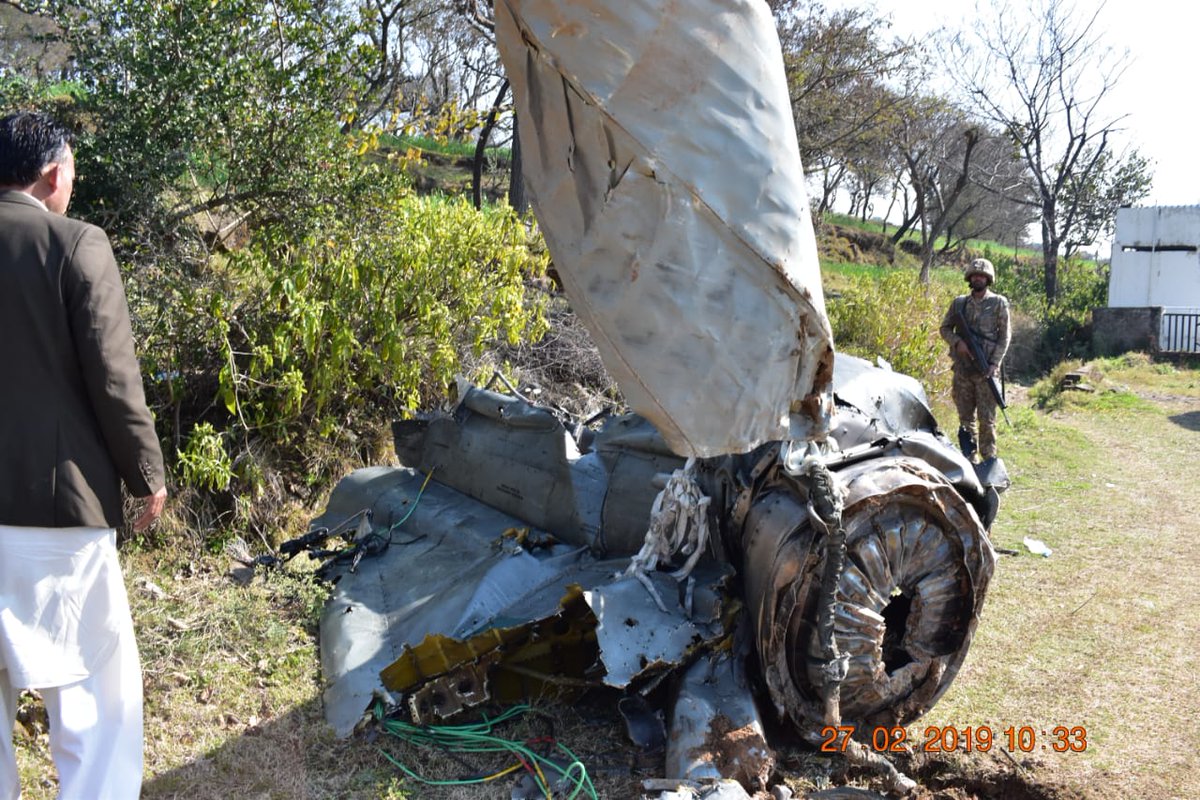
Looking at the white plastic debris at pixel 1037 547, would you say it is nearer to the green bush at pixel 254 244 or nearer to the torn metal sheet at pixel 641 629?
the torn metal sheet at pixel 641 629

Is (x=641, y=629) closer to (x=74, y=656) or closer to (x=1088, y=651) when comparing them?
(x=74, y=656)

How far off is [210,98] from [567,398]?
3852 millimetres

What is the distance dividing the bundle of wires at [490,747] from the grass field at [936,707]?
2.1 inches

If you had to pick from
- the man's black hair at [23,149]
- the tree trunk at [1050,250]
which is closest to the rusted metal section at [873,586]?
the man's black hair at [23,149]

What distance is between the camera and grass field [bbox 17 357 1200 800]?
354 centimetres

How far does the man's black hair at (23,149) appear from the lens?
2.72 meters

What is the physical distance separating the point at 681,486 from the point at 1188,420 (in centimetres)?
1071

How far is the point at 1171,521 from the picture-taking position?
286 inches

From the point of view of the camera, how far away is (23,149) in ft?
8.95

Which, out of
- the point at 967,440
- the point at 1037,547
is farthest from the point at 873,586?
the point at 967,440

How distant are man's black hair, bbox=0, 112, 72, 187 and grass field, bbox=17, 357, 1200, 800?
2.15 m

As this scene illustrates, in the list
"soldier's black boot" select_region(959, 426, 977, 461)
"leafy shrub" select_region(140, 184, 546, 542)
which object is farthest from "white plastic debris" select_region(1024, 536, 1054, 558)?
"leafy shrub" select_region(140, 184, 546, 542)

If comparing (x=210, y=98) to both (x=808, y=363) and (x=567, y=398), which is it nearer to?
(x=567, y=398)

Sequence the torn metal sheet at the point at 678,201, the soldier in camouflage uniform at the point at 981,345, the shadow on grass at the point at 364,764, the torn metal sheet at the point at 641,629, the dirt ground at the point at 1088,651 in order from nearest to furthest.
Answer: the torn metal sheet at the point at 678,201 → the torn metal sheet at the point at 641,629 → the shadow on grass at the point at 364,764 → the dirt ground at the point at 1088,651 → the soldier in camouflage uniform at the point at 981,345
